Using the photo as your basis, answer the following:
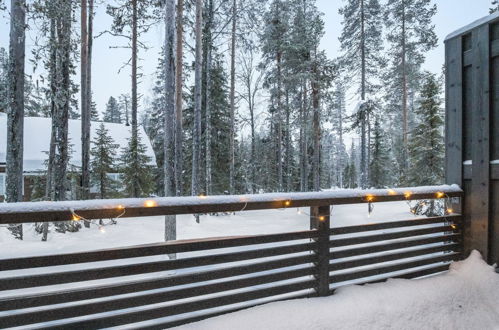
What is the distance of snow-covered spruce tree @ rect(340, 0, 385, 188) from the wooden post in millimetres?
14949

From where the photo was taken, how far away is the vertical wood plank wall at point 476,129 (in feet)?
11.2

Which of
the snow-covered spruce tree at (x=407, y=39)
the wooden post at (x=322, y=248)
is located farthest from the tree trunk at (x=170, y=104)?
the snow-covered spruce tree at (x=407, y=39)

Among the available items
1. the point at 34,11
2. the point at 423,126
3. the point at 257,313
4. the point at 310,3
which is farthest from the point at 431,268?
the point at 310,3

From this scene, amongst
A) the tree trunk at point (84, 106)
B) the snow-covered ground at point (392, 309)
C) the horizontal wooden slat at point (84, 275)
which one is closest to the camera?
the horizontal wooden slat at point (84, 275)

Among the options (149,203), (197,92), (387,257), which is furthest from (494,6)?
(149,203)

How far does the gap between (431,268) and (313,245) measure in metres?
1.79

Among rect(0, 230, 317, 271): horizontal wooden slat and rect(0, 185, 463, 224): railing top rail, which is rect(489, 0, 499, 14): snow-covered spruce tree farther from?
rect(0, 230, 317, 271): horizontal wooden slat

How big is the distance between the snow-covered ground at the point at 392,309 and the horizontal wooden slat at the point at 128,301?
23 cm

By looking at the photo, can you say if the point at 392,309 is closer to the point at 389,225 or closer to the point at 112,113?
the point at 389,225

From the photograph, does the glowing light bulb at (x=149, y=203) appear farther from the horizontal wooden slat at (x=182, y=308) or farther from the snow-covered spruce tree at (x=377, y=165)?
the snow-covered spruce tree at (x=377, y=165)

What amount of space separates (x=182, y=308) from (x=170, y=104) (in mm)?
5465

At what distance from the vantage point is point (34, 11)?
225 inches

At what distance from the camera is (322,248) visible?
278 cm

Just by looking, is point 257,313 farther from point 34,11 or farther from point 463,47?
point 34,11
